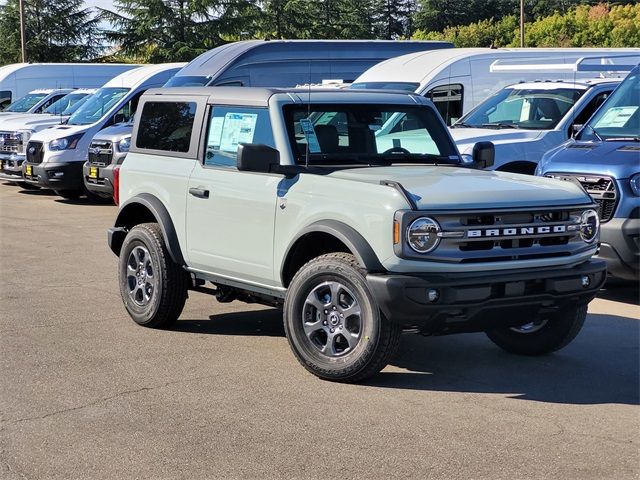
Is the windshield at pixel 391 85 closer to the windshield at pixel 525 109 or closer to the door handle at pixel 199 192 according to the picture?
the windshield at pixel 525 109

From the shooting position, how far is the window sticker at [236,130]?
7188 millimetres

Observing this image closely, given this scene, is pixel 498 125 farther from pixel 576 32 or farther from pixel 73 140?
pixel 576 32

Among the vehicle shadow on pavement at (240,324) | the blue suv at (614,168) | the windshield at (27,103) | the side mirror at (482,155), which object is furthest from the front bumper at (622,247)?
the windshield at (27,103)

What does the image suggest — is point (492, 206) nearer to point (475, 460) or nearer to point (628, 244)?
point (475, 460)

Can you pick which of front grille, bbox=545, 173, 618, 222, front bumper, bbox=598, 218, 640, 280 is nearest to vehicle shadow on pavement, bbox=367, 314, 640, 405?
front bumper, bbox=598, 218, 640, 280

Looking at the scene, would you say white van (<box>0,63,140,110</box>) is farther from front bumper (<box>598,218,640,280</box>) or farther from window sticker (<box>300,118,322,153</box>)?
window sticker (<box>300,118,322,153</box>)

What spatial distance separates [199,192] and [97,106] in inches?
492

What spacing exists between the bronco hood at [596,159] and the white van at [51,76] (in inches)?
814

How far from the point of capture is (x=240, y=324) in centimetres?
809

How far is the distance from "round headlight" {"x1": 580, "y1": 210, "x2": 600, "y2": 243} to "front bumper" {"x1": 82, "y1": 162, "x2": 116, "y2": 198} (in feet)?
34.1

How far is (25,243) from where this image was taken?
1260 cm

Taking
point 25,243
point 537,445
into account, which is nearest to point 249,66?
point 25,243

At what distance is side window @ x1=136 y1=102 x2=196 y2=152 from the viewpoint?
7723 mm

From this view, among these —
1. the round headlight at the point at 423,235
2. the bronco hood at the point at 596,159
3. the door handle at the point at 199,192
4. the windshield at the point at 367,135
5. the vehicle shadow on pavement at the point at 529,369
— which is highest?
the windshield at the point at 367,135
